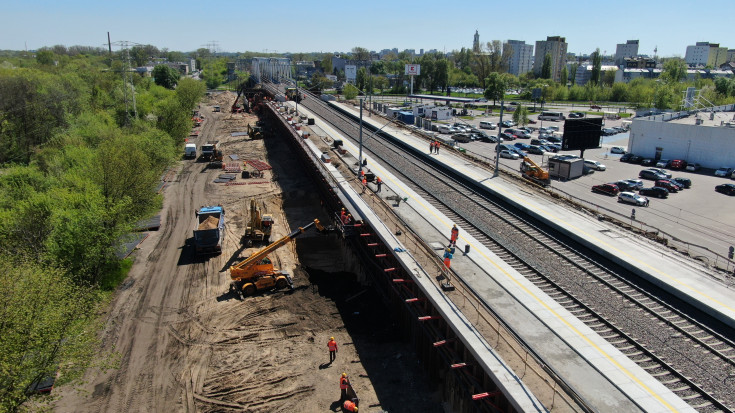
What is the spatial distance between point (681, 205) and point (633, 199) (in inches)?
182

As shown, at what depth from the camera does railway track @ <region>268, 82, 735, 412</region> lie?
15.1m

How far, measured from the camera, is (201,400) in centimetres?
1973

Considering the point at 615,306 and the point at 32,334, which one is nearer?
the point at 32,334

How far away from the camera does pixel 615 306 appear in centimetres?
1936

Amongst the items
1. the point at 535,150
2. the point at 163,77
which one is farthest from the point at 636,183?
the point at 163,77

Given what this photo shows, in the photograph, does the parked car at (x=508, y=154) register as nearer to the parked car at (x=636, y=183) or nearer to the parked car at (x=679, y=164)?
the parked car at (x=636, y=183)

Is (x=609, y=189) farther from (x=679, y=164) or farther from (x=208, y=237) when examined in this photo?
(x=208, y=237)

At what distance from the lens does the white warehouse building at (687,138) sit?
53.9 m

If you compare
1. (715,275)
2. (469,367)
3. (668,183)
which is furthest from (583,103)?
(469,367)

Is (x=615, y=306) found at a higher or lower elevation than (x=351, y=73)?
lower

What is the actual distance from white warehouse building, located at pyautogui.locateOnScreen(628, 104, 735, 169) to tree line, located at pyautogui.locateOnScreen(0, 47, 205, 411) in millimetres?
58559

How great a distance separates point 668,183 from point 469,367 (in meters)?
39.3

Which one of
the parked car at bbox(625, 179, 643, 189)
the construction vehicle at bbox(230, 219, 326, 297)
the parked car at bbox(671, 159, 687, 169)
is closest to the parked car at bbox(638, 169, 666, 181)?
the parked car at bbox(625, 179, 643, 189)

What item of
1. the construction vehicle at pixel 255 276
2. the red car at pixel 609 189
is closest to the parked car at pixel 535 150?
the red car at pixel 609 189
